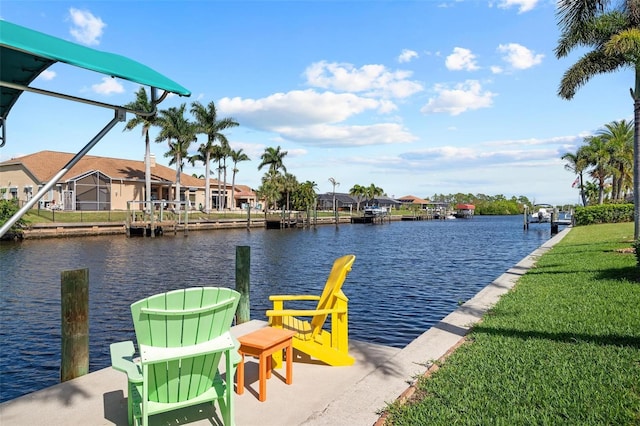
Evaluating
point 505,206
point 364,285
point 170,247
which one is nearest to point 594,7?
point 364,285


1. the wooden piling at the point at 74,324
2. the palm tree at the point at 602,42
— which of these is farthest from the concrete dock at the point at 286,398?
the palm tree at the point at 602,42

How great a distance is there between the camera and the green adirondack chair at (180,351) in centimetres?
352

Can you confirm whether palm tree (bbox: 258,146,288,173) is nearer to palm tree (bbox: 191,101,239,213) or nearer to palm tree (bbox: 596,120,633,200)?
palm tree (bbox: 191,101,239,213)

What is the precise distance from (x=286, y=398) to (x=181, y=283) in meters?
13.4

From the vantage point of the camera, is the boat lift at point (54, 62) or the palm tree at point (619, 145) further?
the palm tree at point (619, 145)

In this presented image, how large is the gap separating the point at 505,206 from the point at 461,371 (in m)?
161

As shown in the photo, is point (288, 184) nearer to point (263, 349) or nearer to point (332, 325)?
point (332, 325)

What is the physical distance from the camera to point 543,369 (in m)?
4.84

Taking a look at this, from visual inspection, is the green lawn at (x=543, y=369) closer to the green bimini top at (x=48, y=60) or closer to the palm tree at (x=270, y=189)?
the green bimini top at (x=48, y=60)

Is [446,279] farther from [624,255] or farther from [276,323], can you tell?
[276,323]

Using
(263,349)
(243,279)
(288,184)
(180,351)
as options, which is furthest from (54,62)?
(288,184)

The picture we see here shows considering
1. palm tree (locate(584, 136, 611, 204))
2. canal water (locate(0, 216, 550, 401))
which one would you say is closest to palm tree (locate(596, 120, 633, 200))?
palm tree (locate(584, 136, 611, 204))

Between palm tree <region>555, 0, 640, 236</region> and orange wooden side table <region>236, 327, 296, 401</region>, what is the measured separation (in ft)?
49.4

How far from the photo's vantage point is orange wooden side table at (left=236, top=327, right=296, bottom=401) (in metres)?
4.47
